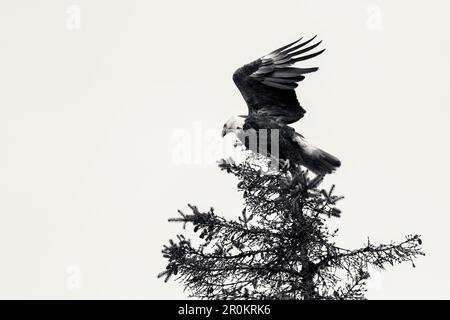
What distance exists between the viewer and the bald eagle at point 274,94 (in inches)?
396

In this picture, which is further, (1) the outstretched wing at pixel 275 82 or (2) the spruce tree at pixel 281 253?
(1) the outstretched wing at pixel 275 82

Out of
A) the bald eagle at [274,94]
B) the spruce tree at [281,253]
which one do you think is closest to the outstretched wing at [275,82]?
the bald eagle at [274,94]

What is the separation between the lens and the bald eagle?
10047mm

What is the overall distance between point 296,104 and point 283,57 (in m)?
0.80

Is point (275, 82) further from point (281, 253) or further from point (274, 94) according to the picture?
point (281, 253)

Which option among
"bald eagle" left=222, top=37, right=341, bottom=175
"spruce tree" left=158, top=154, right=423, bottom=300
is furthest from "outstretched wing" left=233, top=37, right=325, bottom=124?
"spruce tree" left=158, top=154, right=423, bottom=300

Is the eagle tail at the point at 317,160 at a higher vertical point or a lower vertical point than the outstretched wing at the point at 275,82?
lower

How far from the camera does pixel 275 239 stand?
6859mm

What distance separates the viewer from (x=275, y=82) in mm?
10781

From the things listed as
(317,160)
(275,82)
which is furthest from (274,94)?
(317,160)

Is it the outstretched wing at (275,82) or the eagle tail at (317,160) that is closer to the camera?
the eagle tail at (317,160)

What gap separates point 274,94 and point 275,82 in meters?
0.18

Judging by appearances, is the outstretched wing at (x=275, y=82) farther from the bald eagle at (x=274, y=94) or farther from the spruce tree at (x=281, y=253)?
the spruce tree at (x=281, y=253)
